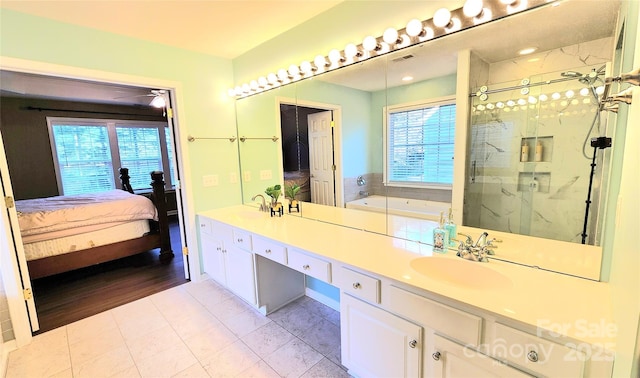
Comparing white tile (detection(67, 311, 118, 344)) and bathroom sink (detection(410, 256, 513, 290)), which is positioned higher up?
bathroom sink (detection(410, 256, 513, 290))

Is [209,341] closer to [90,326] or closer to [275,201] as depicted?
[90,326]

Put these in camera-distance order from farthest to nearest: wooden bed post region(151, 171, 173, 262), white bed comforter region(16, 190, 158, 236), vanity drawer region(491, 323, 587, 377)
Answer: wooden bed post region(151, 171, 173, 262) < white bed comforter region(16, 190, 158, 236) < vanity drawer region(491, 323, 587, 377)

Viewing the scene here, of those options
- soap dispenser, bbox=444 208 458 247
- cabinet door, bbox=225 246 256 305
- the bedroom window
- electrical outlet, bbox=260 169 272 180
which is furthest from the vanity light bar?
the bedroom window

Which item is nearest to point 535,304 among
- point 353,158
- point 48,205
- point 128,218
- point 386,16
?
point 353,158

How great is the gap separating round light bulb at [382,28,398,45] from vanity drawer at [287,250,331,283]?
143 cm

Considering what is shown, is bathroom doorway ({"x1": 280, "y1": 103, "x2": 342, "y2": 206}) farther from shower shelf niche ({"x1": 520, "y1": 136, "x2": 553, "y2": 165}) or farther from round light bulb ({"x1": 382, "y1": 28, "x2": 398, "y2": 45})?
shower shelf niche ({"x1": 520, "y1": 136, "x2": 553, "y2": 165})

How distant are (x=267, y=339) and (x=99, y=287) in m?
2.27

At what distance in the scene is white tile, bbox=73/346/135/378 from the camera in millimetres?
1803

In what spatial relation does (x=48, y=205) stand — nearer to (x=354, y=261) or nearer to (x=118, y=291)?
(x=118, y=291)

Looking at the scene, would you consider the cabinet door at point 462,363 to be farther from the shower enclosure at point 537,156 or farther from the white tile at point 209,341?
the white tile at point 209,341

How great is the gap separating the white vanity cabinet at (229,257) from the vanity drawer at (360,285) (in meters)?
1.03

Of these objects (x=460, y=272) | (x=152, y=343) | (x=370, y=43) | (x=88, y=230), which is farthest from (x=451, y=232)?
(x=88, y=230)

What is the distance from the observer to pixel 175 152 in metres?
2.90

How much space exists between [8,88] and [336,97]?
4.97 meters
